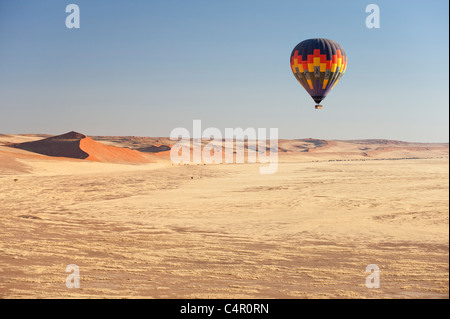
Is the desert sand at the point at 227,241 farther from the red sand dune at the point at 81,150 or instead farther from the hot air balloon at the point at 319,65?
the red sand dune at the point at 81,150

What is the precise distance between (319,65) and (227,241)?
57.8ft

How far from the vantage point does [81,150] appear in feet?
184

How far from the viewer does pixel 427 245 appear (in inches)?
467

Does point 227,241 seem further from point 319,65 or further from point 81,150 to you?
point 81,150

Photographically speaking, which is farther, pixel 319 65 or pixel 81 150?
pixel 81 150

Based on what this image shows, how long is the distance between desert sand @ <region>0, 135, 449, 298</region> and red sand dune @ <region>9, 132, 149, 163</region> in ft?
98.5

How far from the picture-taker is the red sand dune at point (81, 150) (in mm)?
55719

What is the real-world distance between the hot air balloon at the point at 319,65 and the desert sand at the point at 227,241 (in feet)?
21.0

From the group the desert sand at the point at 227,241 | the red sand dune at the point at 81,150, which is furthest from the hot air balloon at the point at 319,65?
the red sand dune at the point at 81,150

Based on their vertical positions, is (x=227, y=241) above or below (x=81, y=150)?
below

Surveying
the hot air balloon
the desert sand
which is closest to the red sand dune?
the desert sand

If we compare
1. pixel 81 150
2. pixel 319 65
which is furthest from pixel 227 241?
pixel 81 150
